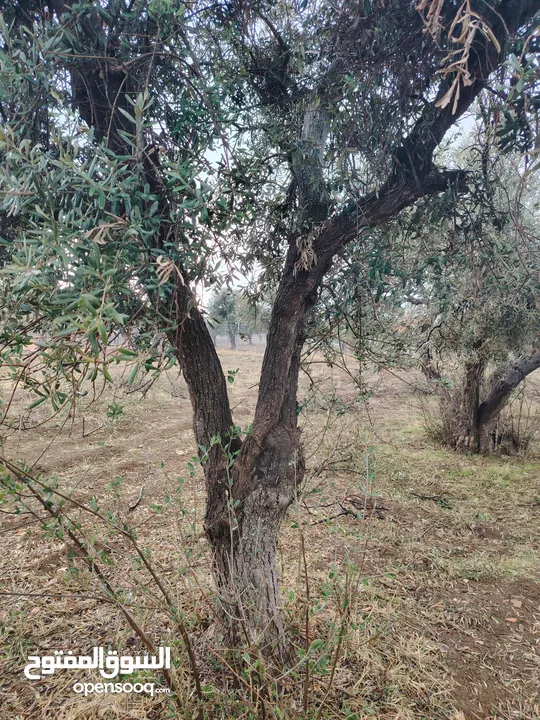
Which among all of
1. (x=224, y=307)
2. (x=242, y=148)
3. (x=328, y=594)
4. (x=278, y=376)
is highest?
(x=242, y=148)

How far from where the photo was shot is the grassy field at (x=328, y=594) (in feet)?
7.03

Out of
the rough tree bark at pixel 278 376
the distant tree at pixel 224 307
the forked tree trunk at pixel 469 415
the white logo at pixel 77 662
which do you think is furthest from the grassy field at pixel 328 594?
the forked tree trunk at pixel 469 415

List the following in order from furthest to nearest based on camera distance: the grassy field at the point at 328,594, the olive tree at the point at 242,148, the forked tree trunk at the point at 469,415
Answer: the forked tree trunk at the point at 469,415 < the grassy field at the point at 328,594 < the olive tree at the point at 242,148

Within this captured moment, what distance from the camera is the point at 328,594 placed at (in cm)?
179

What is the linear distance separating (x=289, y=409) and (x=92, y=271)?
160cm

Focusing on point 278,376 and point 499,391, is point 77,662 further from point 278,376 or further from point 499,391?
point 499,391

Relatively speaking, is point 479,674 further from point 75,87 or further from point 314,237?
point 75,87

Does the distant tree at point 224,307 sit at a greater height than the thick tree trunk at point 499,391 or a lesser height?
greater

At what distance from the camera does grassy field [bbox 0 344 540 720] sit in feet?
7.03

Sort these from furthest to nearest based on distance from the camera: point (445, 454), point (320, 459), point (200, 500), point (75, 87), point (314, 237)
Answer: point (445, 454), point (320, 459), point (200, 500), point (314, 237), point (75, 87)

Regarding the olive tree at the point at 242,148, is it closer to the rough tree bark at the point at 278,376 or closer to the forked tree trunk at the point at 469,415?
the rough tree bark at the point at 278,376

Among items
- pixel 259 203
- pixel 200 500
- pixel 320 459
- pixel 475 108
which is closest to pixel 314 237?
pixel 259 203

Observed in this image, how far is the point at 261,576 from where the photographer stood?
2.49 meters

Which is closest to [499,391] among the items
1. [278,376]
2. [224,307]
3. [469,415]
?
[469,415]
